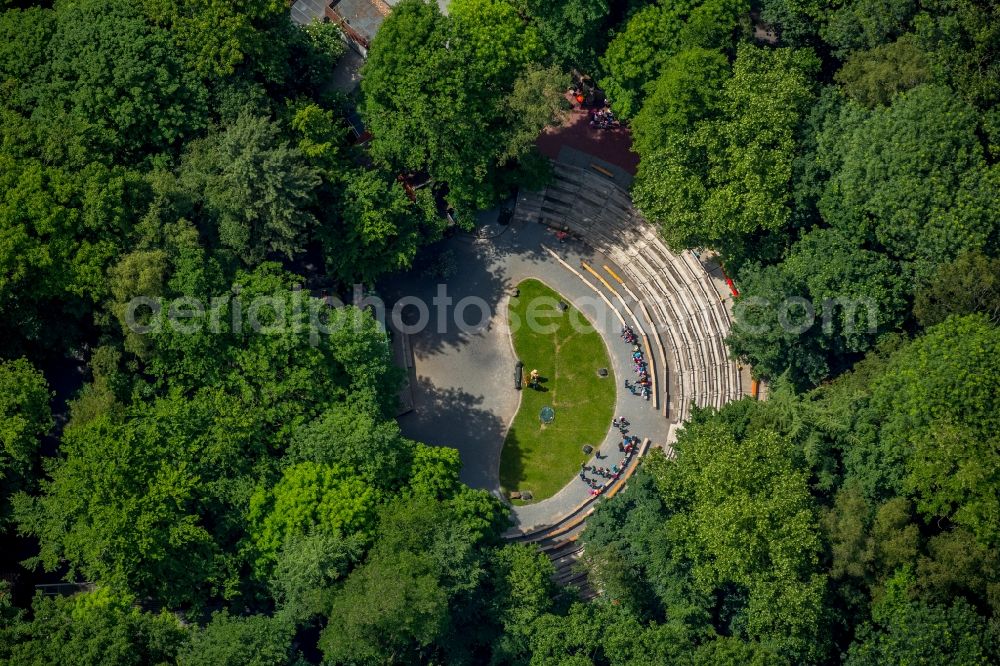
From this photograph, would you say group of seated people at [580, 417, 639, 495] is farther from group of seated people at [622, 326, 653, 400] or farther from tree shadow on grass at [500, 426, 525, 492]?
tree shadow on grass at [500, 426, 525, 492]

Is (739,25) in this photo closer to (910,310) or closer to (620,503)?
(910,310)

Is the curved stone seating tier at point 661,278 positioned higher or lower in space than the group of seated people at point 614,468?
higher

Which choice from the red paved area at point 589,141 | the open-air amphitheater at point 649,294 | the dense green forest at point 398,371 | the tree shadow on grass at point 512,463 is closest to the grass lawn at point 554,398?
the tree shadow on grass at point 512,463

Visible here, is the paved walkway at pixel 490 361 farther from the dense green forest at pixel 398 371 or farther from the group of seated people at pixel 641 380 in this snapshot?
the dense green forest at pixel 398 371

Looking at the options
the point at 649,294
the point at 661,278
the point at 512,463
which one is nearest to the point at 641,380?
the point at 649,294

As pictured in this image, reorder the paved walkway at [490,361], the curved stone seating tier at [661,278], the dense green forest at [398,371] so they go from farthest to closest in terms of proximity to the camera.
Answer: the curved stone seating tier at [661,278] → the paved walkway at [490,361] → the dense green forest at [398,371]

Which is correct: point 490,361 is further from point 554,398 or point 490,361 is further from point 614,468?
point 614,468
